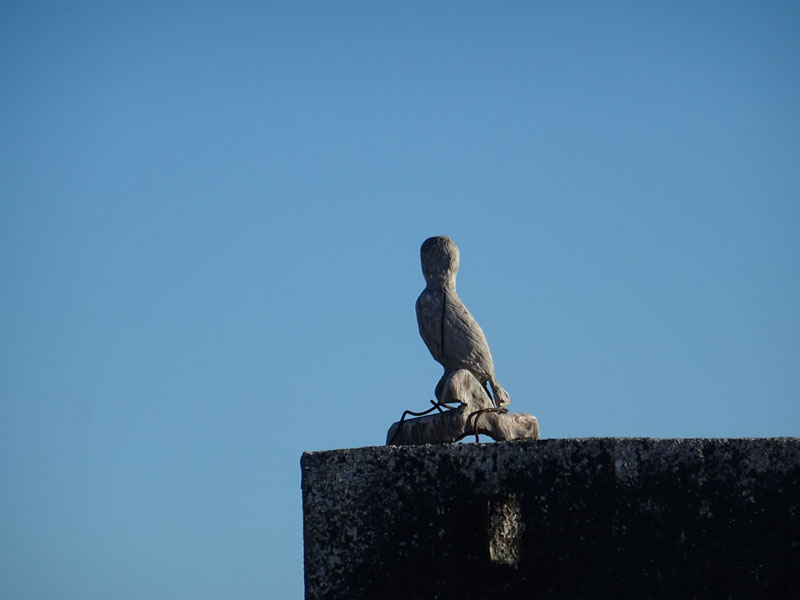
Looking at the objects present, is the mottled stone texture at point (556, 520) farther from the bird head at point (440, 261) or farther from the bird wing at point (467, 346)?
the bird head at point (440, 261)

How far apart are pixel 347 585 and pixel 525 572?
946mm

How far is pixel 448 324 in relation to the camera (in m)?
8.88

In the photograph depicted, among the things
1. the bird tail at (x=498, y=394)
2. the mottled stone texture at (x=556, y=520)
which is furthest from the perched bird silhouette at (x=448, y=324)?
the mottled stone texture at (x=556, y=520)

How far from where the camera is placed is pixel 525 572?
5941 millimetres

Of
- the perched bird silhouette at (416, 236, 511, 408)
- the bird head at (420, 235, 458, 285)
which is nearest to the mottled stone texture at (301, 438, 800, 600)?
the perched bird silhouette at (416, 236, 511, 408)

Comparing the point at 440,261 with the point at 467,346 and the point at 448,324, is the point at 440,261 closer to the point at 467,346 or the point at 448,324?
the point at 448,324

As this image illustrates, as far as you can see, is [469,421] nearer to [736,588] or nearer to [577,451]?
[577,451]

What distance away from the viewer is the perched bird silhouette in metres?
8.80

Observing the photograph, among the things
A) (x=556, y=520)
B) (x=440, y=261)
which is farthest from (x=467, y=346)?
(x=556, y=520)

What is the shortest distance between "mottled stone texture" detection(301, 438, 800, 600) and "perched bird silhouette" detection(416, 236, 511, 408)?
2484mm

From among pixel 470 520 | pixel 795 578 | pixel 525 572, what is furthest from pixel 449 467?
pixel 795 578

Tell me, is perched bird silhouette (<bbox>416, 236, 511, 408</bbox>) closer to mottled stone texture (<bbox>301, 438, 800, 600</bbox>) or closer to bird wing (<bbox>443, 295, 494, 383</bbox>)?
bird wing (<bbox>443, 295, 494, 383</bbox>)

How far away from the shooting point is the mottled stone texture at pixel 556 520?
573 cm

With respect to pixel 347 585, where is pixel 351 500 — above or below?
above
